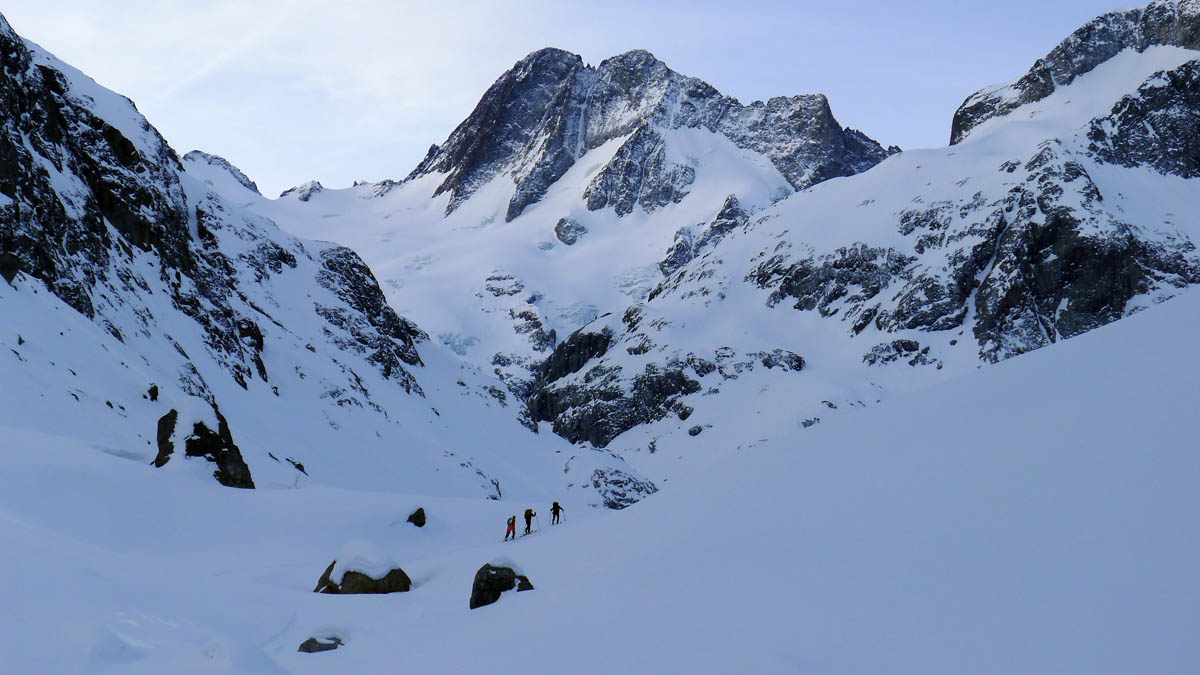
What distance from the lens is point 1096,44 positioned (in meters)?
160

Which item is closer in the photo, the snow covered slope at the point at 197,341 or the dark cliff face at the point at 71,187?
the snow covered slope at the point at 197,341

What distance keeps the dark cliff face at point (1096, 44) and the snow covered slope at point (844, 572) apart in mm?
172498

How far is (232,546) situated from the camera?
19688mm

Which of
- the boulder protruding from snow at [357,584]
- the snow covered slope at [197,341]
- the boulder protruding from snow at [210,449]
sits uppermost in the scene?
the snow covered slope at [197,341]

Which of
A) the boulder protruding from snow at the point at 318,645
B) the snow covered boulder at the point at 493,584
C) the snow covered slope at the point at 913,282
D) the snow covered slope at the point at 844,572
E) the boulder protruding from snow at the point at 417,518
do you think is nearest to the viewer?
the snow covered slope at the point at 844,572

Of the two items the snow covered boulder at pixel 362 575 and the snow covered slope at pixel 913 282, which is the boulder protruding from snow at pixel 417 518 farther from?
the snow covered slope at pixel 913 282

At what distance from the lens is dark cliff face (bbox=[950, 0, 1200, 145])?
491 feet

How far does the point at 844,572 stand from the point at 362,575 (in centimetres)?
1073

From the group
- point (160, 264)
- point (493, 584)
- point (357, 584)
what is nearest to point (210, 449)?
point (357, 584)

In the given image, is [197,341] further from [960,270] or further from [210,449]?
[960,270]

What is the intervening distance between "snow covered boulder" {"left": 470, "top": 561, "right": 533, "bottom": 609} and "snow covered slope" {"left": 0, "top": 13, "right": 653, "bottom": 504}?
15180 mm

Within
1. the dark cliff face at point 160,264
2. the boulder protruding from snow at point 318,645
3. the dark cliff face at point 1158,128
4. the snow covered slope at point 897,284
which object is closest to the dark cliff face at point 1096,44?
the snow covered slope at point 897,284

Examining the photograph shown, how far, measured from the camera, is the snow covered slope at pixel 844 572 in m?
6.45

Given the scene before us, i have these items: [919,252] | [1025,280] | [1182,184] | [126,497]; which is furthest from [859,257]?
[126,497]
